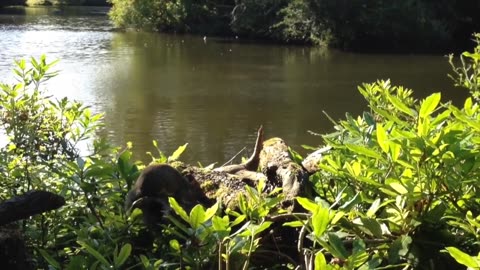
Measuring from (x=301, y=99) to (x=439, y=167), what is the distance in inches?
607

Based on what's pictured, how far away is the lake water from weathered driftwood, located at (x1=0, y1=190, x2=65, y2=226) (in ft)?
31.8

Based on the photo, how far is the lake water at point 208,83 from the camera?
43.1 ft

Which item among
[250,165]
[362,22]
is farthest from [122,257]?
[362,22]

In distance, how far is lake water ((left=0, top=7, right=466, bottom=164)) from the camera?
13125 mm

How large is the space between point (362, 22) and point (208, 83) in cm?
1009

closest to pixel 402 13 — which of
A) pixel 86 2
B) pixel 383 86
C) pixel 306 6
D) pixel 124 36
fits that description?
pixel 306 6

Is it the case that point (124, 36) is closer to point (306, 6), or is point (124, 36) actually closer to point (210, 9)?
point (210, 9)

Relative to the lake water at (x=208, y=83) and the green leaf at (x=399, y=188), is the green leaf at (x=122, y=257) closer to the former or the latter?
the green leaf at (x=399, y=188)

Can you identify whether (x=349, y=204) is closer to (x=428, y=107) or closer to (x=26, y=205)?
(x=428, y=107)

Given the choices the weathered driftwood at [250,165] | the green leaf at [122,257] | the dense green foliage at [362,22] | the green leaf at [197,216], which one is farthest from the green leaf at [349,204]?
the dense green foliage at [362,22]

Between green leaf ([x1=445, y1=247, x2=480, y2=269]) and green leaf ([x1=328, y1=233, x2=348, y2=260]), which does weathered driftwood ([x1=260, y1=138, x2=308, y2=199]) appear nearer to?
green leaf ([x1=328, y1=233, x2=348, y2=260])

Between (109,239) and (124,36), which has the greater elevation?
(109,239)

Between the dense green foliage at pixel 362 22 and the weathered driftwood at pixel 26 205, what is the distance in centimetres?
2571

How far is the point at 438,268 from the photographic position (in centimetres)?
119
